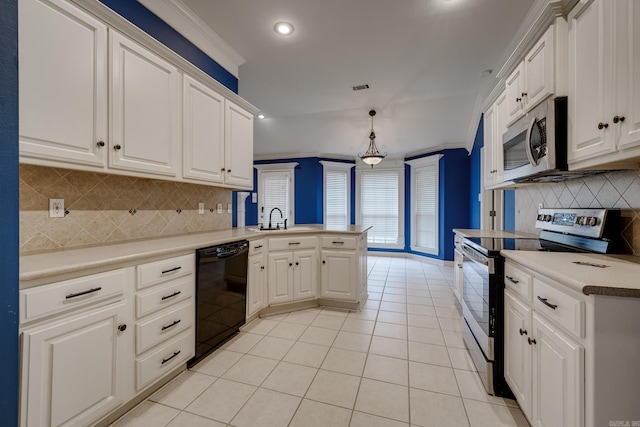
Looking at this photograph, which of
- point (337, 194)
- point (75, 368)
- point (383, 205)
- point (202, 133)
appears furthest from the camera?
point (337, 194)

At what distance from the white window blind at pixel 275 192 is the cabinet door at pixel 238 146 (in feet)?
11.7

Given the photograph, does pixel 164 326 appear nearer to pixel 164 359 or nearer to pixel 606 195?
pixel 164 359

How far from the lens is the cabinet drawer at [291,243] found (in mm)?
2959

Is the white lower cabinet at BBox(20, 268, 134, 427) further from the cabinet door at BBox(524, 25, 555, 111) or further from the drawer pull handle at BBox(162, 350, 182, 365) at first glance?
the cabinet door at BBox(524, 25, 555, 111)

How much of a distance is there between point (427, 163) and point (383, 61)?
11.2 ft

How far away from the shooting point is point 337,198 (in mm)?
6758

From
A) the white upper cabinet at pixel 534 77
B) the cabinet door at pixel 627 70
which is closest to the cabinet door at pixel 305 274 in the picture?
the white upper cabinet at pixel 534 77

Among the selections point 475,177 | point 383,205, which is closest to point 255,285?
point 475,177

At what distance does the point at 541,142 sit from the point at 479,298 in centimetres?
115

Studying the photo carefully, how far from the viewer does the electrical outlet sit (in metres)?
1.59

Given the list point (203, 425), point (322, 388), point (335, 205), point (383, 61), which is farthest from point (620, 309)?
point (335, 205)

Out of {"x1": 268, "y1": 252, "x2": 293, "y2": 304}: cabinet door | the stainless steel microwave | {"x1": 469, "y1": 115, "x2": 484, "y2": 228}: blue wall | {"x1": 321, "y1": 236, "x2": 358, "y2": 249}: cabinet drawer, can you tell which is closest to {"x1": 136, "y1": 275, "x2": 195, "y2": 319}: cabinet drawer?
{"x1": 268, "y1": 252, "x2": 293, "y2": 304}: cabinet door

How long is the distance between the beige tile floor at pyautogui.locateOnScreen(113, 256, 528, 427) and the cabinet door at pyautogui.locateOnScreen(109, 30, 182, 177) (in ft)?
5.08

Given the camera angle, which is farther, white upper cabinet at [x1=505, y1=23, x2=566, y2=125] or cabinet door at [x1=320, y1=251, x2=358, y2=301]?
cabinet door at [x1=320, y1=251, x2=358, y2=301]
